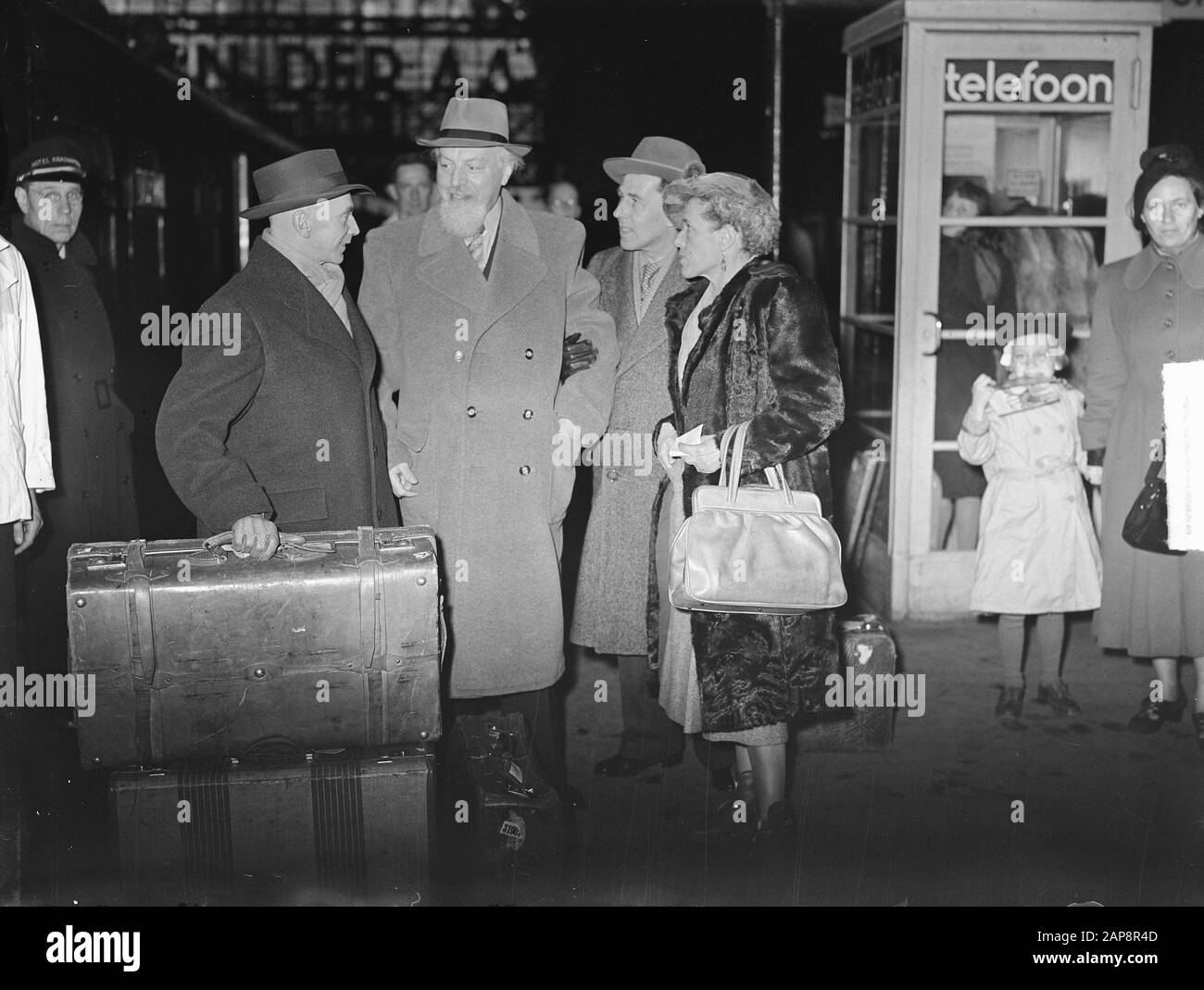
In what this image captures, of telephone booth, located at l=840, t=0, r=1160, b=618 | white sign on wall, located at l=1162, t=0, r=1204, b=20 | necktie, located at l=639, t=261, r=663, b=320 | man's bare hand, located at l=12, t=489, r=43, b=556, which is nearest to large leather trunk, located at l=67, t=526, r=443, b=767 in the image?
man's bare hand, located at l=12, t=489, r=43, b=556

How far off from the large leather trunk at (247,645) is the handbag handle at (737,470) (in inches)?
32.0

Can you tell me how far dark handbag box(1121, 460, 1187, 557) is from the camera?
475 cm

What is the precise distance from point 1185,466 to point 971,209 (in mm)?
2162

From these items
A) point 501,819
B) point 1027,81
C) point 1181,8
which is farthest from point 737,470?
point 1181,8

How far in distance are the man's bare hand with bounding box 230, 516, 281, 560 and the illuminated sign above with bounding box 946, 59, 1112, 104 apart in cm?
A: 397

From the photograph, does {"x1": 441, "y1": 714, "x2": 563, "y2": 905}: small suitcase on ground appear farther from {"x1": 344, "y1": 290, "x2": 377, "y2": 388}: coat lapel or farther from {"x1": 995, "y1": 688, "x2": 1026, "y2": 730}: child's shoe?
{"x1": 995, "y1": 688, "x2": 1026, "y2": 730}: child's shoe

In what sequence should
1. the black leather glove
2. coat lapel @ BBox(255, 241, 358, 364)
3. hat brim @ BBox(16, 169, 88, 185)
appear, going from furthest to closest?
hat brim @ BBox(16, 169, 88, 185), the black leather glove, coat lapel @ BBox(255, 241, 358, 364)

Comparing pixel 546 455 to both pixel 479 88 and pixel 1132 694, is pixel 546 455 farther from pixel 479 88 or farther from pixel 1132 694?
pixel 479 88

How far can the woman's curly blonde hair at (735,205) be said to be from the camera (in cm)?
392

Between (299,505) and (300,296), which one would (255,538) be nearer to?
(299,505)
